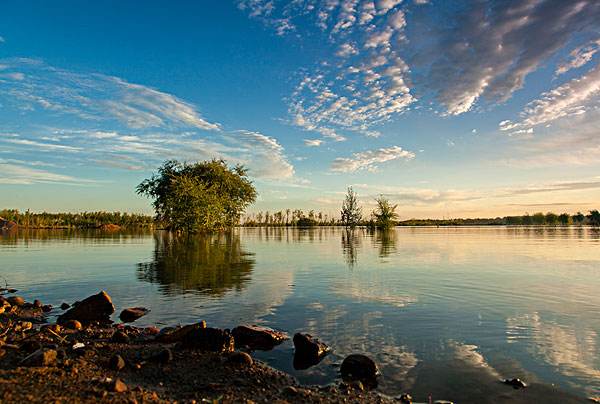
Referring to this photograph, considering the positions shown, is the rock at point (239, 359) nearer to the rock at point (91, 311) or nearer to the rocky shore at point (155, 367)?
the rocky shore at point (155, 367)

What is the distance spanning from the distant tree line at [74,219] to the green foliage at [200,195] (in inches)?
2421

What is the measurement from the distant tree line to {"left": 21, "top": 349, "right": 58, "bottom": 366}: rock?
133 meters

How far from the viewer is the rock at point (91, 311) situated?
11055 mm

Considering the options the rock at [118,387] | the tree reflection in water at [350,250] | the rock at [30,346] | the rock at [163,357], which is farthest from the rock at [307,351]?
the tree reflection in water at [350,250]

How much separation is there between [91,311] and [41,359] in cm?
488

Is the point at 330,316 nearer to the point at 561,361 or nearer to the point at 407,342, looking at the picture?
the point at 407,342

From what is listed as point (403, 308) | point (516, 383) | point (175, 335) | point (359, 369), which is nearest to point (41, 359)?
point (175, 335)

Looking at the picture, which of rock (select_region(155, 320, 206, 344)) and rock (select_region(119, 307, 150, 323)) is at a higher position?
rock (select_region(155, 320, 206, 344))

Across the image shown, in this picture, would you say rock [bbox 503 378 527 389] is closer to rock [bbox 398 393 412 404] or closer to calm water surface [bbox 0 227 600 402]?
calm water surface [bbox 0 227 600 402]

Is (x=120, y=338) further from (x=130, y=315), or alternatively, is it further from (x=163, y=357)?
(x=130, y=315)

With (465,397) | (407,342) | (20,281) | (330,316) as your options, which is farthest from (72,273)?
(465,397)

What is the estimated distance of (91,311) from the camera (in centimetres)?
1121

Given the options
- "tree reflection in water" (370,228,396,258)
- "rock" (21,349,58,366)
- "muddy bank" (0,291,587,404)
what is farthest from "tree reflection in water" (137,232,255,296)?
"tree reflection in water" (370,228,396,258)

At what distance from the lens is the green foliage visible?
6066 centimetres
